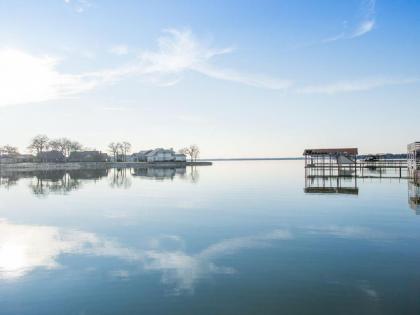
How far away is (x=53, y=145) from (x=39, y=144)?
6.24 m

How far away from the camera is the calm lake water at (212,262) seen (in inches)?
295

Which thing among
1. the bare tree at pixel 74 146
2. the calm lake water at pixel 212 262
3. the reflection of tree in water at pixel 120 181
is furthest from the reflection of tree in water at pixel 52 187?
the bare tree at pixel 74 146

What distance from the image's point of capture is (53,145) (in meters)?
127

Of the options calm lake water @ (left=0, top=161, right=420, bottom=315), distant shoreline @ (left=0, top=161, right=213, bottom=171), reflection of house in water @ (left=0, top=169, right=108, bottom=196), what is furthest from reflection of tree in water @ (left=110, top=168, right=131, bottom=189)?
distant shoreline @ (left=0, top=161, right=213, bottom=171)

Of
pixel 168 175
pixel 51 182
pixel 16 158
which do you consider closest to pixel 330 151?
pixel 168 175

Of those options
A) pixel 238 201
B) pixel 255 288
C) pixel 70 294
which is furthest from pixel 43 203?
pixel 255 288

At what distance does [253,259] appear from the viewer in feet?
34.8

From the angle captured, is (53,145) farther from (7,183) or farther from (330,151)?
(330,151)

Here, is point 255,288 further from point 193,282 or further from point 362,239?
point 362,239

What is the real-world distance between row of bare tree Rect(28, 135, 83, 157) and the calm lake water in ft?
375

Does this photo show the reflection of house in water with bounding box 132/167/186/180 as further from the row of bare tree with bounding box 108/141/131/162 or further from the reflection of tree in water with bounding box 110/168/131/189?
the row of bare tree with bounding box 108/141/131/162

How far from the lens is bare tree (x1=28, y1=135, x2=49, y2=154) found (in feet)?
398

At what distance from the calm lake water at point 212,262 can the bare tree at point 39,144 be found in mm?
113840

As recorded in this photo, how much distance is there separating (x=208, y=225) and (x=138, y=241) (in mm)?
3909
